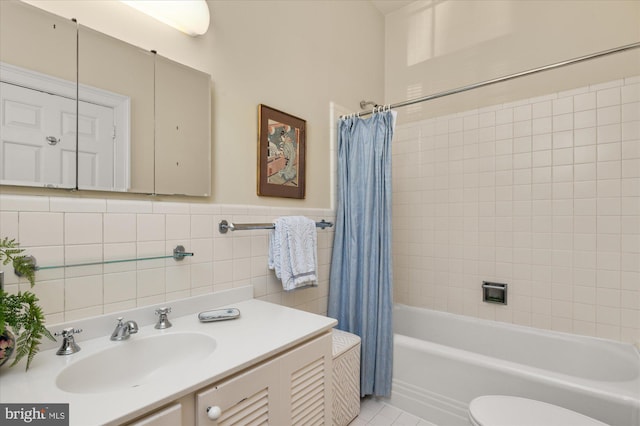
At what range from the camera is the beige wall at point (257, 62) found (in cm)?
125

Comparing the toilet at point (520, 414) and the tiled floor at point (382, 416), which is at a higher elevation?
the toilet at point (520, 414)

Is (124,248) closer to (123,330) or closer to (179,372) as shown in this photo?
(123,330)

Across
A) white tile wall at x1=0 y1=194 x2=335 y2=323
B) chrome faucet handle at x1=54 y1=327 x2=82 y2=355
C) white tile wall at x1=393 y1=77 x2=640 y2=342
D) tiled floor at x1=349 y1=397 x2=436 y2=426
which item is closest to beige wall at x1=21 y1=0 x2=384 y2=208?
white tile wall at x1=0 y1=194 x2=335 y2=323

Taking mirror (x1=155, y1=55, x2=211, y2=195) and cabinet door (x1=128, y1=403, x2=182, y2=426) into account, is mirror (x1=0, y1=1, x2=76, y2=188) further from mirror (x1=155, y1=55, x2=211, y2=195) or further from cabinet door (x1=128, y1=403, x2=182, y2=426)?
cabinet door (x1=128, y1=403, x2=182, y2=426)

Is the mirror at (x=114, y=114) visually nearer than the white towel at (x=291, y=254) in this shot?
Yes

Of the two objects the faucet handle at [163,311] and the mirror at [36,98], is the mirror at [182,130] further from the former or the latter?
the faucet handle at [163,311]

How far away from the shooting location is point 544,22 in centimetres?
211

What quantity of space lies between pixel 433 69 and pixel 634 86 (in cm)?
127

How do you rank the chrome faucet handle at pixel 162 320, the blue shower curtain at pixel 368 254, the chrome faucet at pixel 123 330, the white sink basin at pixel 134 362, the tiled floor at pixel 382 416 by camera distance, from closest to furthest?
1. the white sink basin at pixel 134 362
2. the chrome faucet at pixel 123 330
3. the chrome faucet handle at pixel 162 320
4. the tiled floor at pixel 382 416
5. the blue shower curtain at pixel 368 254

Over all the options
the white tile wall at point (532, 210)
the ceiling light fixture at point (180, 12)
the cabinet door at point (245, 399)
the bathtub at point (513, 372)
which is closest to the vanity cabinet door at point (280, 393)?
the cabinet door at point (245, 399)

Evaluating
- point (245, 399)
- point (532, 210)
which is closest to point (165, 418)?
point (245, 399)

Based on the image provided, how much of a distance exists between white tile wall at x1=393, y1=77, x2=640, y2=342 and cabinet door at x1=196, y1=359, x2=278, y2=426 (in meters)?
1.84

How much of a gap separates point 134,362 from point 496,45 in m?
2.91

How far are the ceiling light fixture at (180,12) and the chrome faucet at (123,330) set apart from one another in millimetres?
1167
